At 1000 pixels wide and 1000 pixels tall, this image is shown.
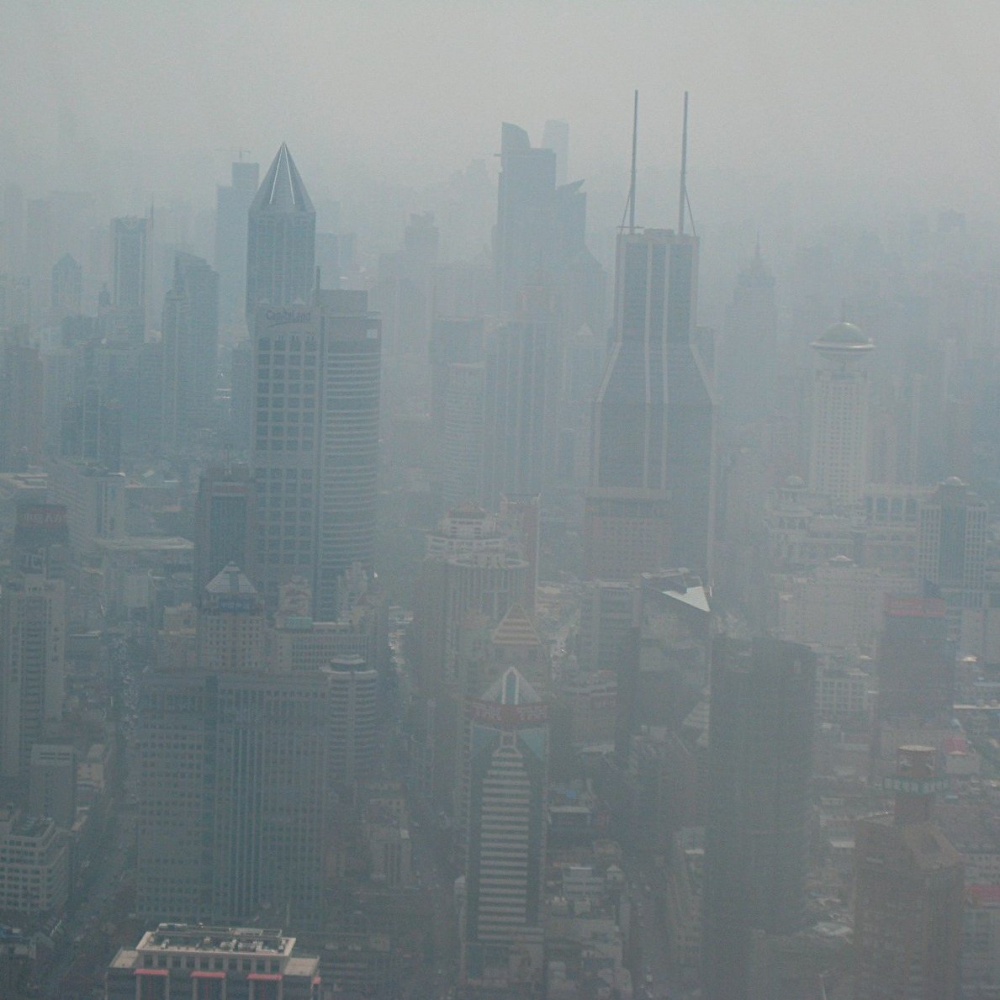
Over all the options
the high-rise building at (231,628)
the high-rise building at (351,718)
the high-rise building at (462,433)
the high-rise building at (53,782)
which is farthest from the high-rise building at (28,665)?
the high-rise building at (462,433)

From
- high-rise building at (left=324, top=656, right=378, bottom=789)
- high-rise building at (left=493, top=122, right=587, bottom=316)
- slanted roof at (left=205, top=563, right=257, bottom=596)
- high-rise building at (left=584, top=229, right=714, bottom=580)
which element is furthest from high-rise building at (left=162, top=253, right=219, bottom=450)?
high-rise building at (left=324, top=656, right=378, bottom=789)

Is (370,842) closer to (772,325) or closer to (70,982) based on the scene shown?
(70,982)

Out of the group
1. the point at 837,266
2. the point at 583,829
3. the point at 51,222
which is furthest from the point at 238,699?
the point at 837,266

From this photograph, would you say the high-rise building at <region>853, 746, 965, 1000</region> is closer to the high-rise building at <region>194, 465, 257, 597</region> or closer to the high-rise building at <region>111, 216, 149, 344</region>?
the high-rise building at <region>194, 465, 257, 597</region>

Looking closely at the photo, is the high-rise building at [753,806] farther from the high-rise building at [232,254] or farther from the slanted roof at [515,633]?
the high-rise building at [232,254]

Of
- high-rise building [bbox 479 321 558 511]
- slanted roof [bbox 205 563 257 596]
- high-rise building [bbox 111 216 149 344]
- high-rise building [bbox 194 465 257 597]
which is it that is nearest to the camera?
slanted roof [bbox 205 563 257 596]

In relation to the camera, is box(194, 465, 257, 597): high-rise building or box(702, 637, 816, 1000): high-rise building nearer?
box(702, 637, 816, 1000): high-rise building
